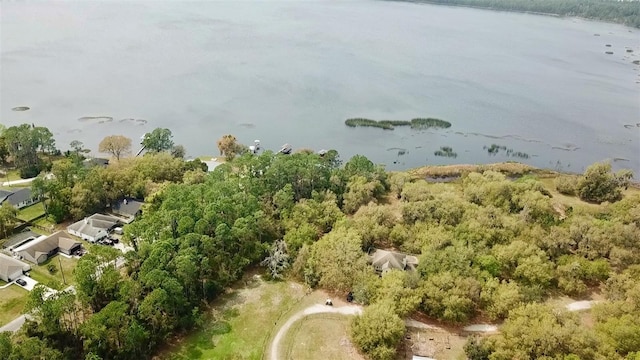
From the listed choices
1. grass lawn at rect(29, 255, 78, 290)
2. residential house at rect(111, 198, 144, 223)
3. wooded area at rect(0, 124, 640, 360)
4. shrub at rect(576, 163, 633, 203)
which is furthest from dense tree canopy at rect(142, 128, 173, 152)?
shrub at rect(576, 163, 633, 203)

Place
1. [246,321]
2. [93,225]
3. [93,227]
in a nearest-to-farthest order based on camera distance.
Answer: [246,321]
[93,227]
[93,225]

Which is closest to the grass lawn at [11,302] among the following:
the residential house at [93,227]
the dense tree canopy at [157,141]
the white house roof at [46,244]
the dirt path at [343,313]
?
the white house roof at [46,244]

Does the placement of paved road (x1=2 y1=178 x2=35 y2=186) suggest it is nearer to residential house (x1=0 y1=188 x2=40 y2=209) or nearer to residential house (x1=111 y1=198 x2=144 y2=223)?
residential house (x1=0 y1=188 x2=40 y2=209)

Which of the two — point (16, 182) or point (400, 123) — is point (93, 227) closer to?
point (16, 182)

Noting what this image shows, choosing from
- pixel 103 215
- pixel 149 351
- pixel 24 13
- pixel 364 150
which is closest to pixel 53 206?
pixel 103 215

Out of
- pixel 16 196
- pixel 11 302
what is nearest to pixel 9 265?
pixel 11 302

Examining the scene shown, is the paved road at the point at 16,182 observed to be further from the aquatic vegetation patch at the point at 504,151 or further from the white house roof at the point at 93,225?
the aquatic vegetation patch at the point at 504,151
